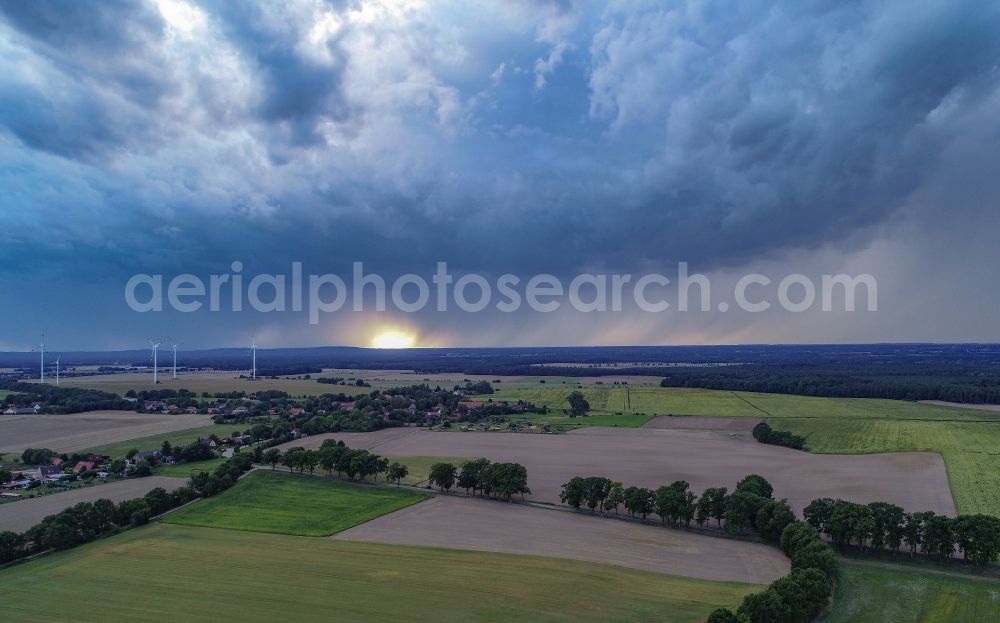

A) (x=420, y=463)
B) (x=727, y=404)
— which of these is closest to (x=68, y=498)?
(x=420, y=463)

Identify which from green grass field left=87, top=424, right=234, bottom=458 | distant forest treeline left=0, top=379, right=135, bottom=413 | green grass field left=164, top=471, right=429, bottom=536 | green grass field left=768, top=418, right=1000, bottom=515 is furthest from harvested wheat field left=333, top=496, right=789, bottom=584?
distant forest treeline left=0, top=379, right=135, bottom=413

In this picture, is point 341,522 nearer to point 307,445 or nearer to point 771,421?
point 307,445

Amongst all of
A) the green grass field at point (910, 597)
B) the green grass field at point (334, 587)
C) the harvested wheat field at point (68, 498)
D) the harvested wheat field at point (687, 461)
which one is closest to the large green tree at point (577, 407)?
the harvested wheat field at point (687, 461)

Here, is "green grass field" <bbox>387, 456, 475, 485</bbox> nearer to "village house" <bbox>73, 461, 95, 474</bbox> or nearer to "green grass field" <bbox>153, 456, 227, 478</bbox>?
"green grass field" <bbox>153, 456, 227, 478</bbox>

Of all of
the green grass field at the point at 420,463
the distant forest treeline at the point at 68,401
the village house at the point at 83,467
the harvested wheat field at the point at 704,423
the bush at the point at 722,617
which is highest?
the distant forest treeline at the point at 68,401

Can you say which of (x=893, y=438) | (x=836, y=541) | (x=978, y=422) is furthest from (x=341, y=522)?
(x=978, y=422)

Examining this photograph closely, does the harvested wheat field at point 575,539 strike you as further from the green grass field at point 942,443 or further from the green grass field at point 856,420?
the green grass field at point 856,420

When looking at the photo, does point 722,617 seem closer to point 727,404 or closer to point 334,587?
point 334,587
